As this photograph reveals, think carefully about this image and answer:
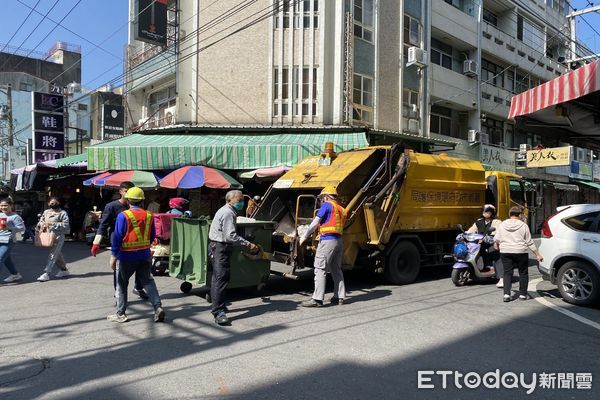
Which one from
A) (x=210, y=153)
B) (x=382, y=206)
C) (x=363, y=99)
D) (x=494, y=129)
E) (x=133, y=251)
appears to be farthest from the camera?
(x=494, y=129)

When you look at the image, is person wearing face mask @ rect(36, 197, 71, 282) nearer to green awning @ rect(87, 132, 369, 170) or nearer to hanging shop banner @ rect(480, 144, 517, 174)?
green awning @ rect(87, 132, 369, 170)


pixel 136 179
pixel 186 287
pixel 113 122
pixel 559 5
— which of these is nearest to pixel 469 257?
pixel 186 287

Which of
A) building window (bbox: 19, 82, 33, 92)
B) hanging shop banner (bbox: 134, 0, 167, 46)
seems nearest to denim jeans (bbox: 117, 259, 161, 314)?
hanging shop banner (bbox: 134, 0, 167, 46)

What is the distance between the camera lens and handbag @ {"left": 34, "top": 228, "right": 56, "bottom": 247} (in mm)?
8914

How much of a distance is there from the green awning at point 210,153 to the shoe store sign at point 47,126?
22.7 feet

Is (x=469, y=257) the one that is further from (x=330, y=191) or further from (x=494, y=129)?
(x=494, y=129)

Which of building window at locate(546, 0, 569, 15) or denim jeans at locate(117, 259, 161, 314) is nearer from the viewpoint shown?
denim jeans at locate(117, 259, 161, 314)

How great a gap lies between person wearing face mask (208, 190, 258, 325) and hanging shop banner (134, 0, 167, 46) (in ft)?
43.2

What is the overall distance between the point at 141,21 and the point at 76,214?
800cm

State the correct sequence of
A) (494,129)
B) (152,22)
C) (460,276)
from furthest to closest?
(494,129) < (152,22) < (460,276)

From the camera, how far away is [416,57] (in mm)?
18828

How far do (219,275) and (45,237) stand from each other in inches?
194

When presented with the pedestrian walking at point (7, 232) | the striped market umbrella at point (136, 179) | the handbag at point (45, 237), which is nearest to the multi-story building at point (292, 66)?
the striped market umbrella at point (136, 179)

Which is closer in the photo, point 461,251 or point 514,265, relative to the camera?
point 514,265
